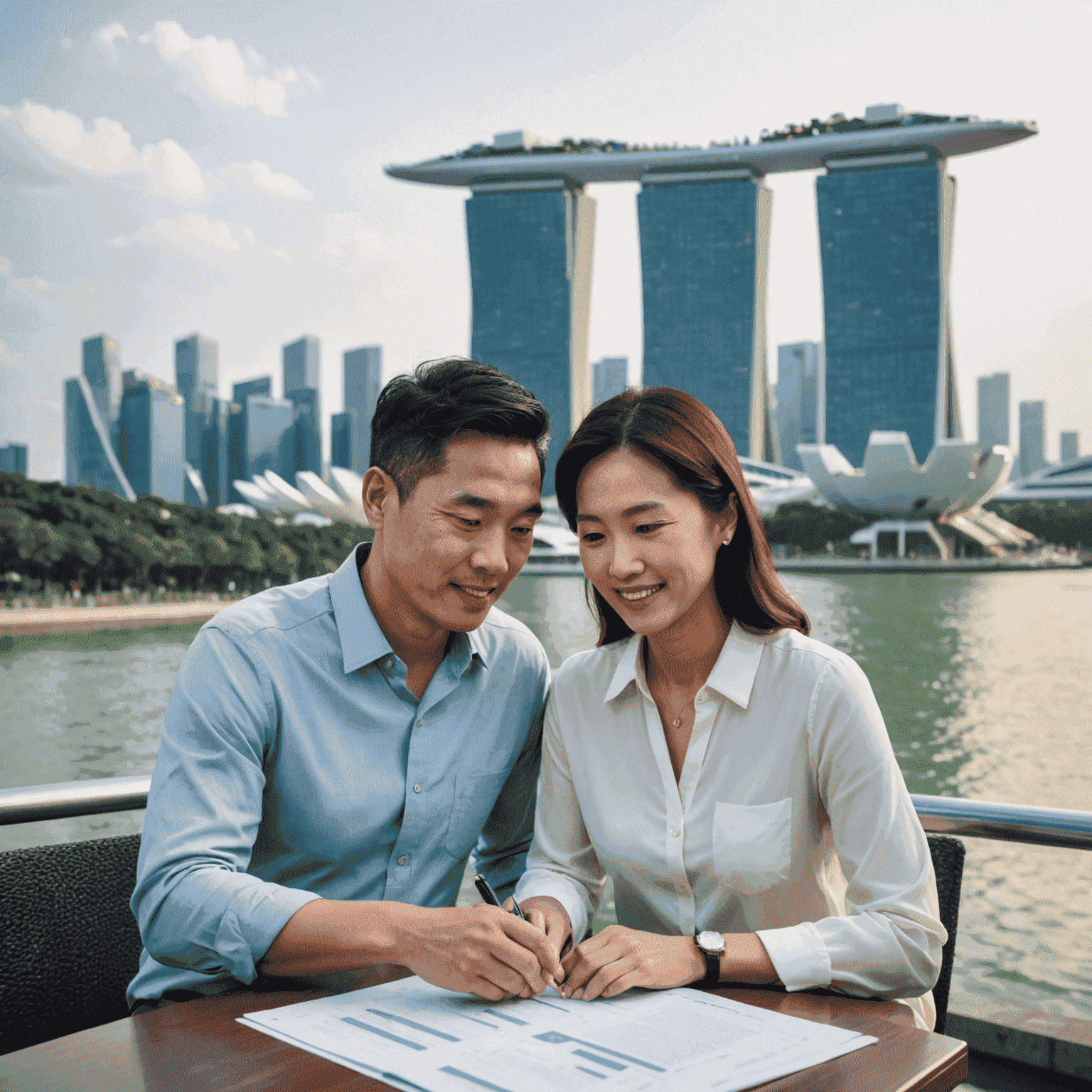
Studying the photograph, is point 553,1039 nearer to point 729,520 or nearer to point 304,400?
point 729,520

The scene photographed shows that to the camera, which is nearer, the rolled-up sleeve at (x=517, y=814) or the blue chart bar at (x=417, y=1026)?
the blue chart bar at (x=417, y=1026)

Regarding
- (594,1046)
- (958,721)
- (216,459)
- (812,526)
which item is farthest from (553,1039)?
(216,459)

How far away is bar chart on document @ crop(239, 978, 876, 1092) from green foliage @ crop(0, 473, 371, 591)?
69.2 feet

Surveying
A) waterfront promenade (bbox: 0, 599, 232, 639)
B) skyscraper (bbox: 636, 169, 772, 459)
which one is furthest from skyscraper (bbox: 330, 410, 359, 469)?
waterfront promenade (bbox: 0, 599, 232, 639)

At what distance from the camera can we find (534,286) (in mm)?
51031

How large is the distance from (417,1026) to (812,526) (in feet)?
127

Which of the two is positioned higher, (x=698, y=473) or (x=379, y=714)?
(x=698, y=473)

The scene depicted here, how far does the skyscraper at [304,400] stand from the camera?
55.2 m

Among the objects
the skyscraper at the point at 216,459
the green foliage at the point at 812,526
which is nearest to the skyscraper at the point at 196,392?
the skyscraper at the point at 216,459

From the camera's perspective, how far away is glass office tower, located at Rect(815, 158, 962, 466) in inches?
1858

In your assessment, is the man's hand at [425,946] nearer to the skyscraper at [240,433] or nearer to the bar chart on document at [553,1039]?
the bar chart on document at [553,1039]

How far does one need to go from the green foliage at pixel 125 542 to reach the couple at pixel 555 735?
68.0 feet

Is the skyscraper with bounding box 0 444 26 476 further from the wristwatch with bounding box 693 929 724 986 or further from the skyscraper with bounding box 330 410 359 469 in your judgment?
the wristwatch with bounding box 693 929 724 986

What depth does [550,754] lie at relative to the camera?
1.21 metres
